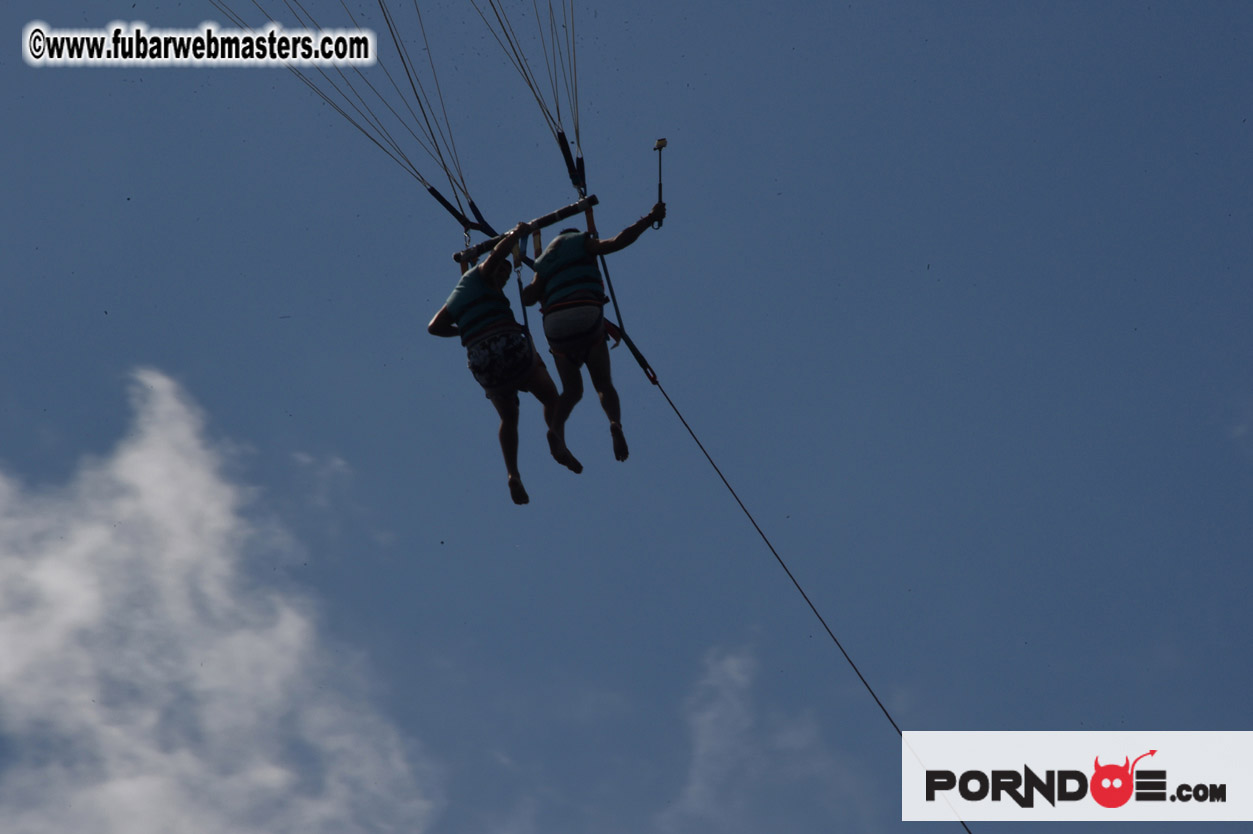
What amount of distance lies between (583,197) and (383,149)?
2164mm

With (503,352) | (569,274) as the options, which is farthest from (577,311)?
(503,352)

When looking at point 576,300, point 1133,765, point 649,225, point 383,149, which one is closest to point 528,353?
point 576,300

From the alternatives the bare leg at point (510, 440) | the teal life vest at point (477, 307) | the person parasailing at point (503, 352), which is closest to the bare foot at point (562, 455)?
the person parasailing at point (503, 352)

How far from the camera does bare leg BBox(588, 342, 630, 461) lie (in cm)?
1382

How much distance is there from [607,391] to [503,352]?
45.2 inches

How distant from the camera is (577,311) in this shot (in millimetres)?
13680

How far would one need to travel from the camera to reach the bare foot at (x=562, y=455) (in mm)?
13695

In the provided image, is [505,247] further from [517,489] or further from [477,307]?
[517,489]

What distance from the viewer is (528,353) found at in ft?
45.0

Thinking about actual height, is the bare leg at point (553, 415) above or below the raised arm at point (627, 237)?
below

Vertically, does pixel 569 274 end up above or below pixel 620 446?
above

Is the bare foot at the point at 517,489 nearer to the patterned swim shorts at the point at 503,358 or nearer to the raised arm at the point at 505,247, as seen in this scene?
the patterned swim shorts at the point at 503,358

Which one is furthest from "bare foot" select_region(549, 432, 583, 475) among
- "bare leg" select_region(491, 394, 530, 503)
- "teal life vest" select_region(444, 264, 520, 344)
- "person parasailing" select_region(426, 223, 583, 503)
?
"teal life vest" select_region(444, 264, 520, 344)

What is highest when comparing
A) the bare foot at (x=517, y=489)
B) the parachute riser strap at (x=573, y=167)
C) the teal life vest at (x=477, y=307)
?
the parachute riser strap at (x=573, y=167)
